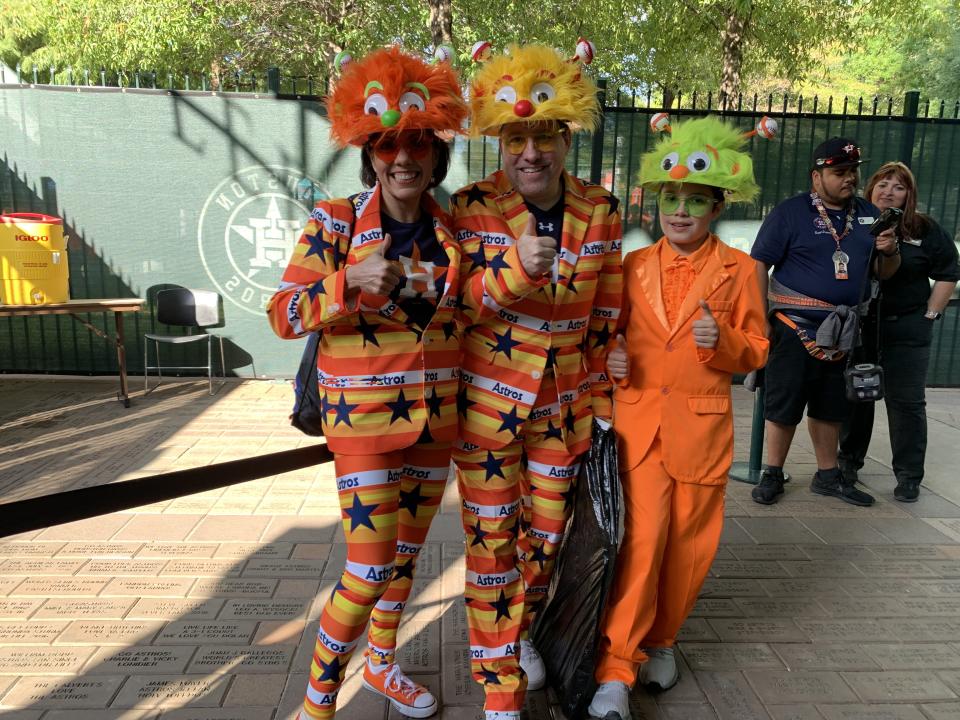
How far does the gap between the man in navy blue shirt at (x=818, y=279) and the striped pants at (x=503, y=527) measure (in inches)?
80.9

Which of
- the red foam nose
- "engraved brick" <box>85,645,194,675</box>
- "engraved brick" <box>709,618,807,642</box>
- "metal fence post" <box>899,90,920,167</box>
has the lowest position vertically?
"engraved brick" <box>709,618,807,642</box>

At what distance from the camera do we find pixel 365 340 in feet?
6.71

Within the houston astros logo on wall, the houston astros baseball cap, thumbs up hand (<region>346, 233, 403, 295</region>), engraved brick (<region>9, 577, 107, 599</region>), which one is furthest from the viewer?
the houston astros logo on wall

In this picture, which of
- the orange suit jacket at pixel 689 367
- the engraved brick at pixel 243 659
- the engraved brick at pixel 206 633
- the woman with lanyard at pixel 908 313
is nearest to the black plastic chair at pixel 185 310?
the engraved brick at pixel 206 633

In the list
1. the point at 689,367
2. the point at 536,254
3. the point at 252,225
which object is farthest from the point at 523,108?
the point at 252,225

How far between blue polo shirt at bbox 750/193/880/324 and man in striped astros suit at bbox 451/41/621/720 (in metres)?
2.01

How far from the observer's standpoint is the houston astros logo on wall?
6898 mm

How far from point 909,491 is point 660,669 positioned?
2.79 metres

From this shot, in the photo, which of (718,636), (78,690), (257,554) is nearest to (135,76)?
(257,554)

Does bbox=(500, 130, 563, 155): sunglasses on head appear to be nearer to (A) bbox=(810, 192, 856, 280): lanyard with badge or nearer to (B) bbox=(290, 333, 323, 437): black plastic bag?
(B) bbox=(290, 333, 323, 437): black plastic bag

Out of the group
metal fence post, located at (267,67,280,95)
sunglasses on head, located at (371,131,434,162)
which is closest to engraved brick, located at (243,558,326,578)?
sunglasses on head, located at (371,131,434,162)

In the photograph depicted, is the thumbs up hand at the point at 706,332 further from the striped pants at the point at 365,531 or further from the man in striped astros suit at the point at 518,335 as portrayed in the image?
the striped pants at the point at 365,531

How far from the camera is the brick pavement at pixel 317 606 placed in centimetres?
255

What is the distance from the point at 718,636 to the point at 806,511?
1.68 metres
